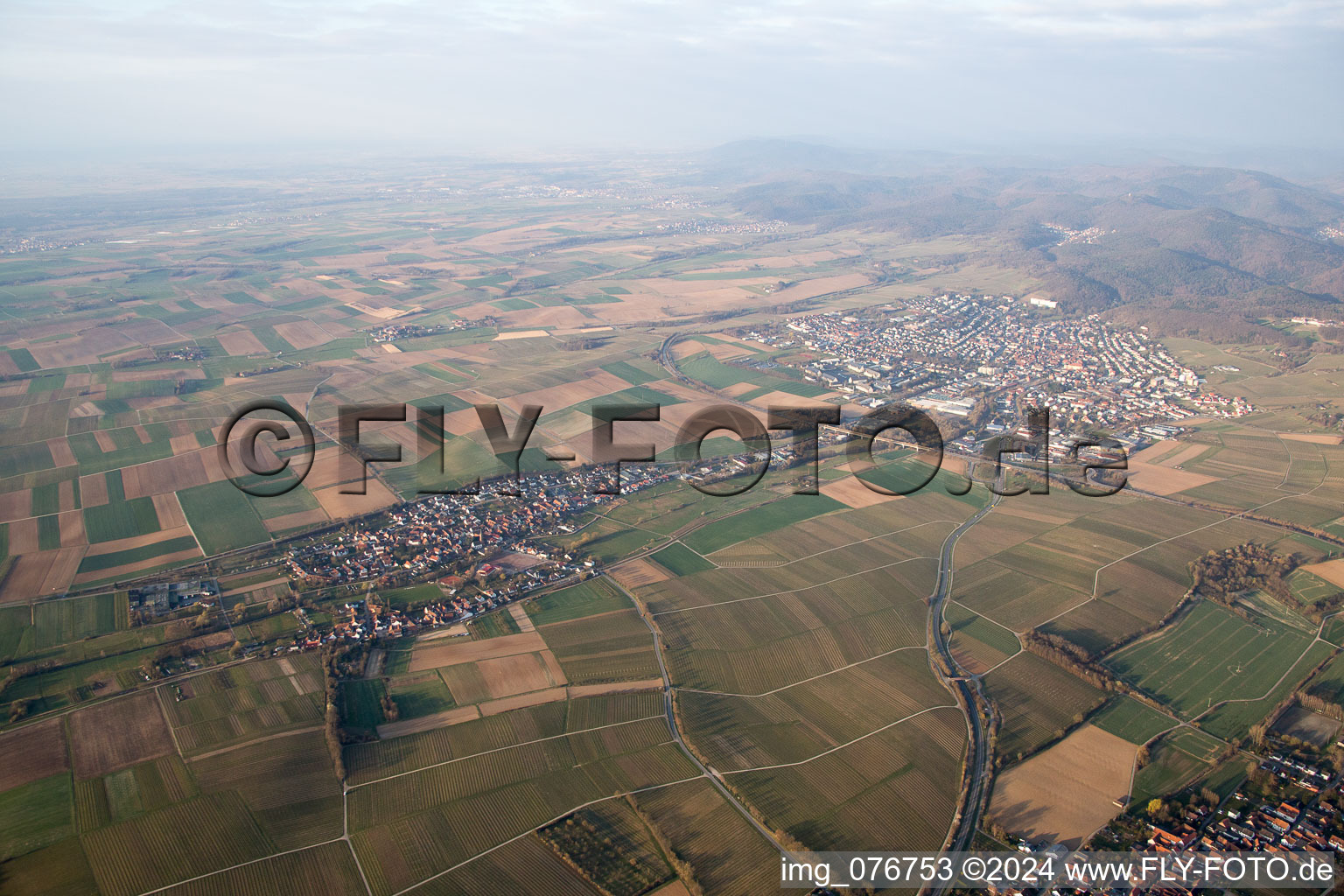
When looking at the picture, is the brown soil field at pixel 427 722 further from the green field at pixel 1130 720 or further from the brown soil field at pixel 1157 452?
the brown soil field at pixel 1157 452

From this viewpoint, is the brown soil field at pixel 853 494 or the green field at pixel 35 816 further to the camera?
the brown soil field at pixel 853 494

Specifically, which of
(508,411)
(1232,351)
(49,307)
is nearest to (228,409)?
(508,411)

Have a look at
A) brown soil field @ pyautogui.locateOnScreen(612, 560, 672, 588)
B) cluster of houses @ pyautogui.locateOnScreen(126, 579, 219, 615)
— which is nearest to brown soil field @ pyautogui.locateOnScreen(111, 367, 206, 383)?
cluster of houses @ pyautogui.locateOnScreen(126, 579, 219, 615)

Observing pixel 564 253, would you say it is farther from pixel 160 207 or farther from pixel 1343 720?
pixel 1343 720

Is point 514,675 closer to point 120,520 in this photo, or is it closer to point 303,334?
point 120,520

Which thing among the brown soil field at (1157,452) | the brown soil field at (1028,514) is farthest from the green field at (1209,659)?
the brown soil field at (1157,452)

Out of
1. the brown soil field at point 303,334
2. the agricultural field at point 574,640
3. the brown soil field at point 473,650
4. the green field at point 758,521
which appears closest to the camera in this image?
the agricultural field at point 574,640
